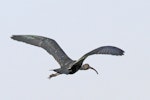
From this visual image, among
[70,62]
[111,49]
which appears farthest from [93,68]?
[111,49]

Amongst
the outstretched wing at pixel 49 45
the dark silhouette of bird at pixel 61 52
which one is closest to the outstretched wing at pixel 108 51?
the dark silhouette of bird at pixel 61 52

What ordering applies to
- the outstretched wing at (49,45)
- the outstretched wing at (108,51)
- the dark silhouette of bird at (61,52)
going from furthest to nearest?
the outstretched wing at (49,45), the dark silhouette of bird at (61,52), the outstretched wing at (108,51)

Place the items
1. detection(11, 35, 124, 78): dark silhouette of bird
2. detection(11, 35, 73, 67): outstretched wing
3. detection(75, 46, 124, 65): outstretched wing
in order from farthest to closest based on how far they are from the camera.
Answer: detection(11, 35, 73, 67): outstretched wing, detection(11, 35, 124, 78): dark silhouette of bird, detection(75, 46, 124, 65): outstretched wing

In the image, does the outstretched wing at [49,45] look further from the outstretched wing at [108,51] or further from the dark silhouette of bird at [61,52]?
the outstretched wing at [108,51]

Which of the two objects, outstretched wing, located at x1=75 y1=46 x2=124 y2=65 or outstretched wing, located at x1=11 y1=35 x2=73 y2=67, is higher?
outstretched wing, located at x1=11 y1=35 x2=73 y2=67

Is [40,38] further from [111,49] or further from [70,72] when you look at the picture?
[111,49]

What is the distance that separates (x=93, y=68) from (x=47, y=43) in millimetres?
4655

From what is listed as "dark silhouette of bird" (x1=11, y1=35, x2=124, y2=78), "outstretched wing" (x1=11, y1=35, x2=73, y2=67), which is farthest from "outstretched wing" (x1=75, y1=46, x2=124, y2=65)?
"outstretched wing" (x1=11, y1=35, x2=73, y2=67)

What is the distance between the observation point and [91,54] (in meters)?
52.0

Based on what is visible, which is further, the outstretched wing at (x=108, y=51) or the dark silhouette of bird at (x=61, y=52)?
the dark silhouette of bird at (x=61, y=52)

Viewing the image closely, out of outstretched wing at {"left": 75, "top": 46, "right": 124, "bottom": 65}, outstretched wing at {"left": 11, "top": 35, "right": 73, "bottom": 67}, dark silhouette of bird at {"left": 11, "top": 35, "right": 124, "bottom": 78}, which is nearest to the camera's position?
outstretched wing at {"left": 75, "top": 46, "right": 124, "bottom": 65}

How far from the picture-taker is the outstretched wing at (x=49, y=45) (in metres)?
59.1

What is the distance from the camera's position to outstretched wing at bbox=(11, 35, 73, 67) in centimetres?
5908

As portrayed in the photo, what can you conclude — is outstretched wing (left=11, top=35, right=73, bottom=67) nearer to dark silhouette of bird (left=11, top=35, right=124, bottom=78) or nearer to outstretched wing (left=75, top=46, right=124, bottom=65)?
dark silhouette of bird (left=11, top=35, right=124, bottom=78)
